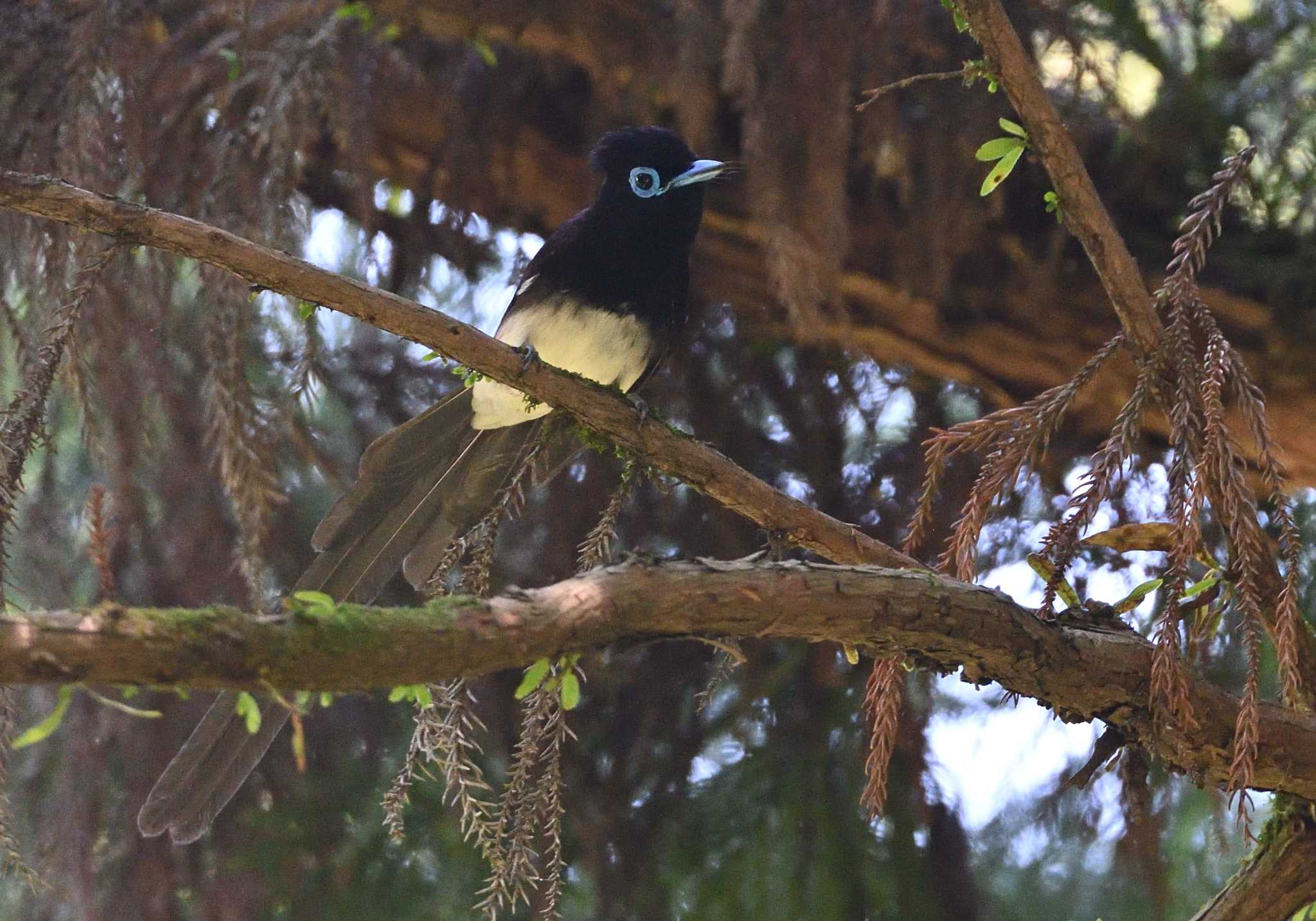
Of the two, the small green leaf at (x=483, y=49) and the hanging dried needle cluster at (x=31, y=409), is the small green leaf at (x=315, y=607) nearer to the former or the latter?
the hanging dried needle cluster at (x=31, y=409)

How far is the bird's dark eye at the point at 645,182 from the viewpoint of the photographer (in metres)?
2.25

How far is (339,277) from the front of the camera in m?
1.30

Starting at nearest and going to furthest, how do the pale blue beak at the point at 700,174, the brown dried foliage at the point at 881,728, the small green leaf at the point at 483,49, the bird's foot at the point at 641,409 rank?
the brown dried foliage at the point at 881,728 → the bird's foot at the point at 641,409 → the pale blue beak at the point at 700,174 → the small green leaf at the point at 483,49

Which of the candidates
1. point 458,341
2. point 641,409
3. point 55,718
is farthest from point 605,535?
point 55,718

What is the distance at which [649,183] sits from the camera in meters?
2.26

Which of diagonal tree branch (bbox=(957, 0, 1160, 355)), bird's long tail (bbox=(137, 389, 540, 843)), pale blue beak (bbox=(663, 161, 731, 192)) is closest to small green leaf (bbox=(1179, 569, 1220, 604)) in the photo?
diagonal tree branch (bbox=(957, 0, 1160, 355))

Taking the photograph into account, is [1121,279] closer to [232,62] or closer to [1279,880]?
[1279,880]

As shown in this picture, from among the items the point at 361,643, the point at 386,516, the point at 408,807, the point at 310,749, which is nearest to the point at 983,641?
the point at 361,643

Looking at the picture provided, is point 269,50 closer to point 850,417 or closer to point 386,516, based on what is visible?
point 386,516

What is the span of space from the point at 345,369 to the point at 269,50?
69 cm

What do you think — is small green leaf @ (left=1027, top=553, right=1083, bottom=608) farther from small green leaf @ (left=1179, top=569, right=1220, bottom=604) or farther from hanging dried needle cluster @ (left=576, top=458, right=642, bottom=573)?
hanging dried needle cluster @ (left=576, top=458, right=642, bottom=573)

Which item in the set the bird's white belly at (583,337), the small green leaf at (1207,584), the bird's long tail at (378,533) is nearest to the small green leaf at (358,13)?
the bird's white belly at (583,337)

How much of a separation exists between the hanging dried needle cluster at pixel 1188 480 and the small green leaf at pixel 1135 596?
3cm

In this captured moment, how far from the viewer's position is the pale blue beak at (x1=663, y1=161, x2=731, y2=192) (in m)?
2.13
